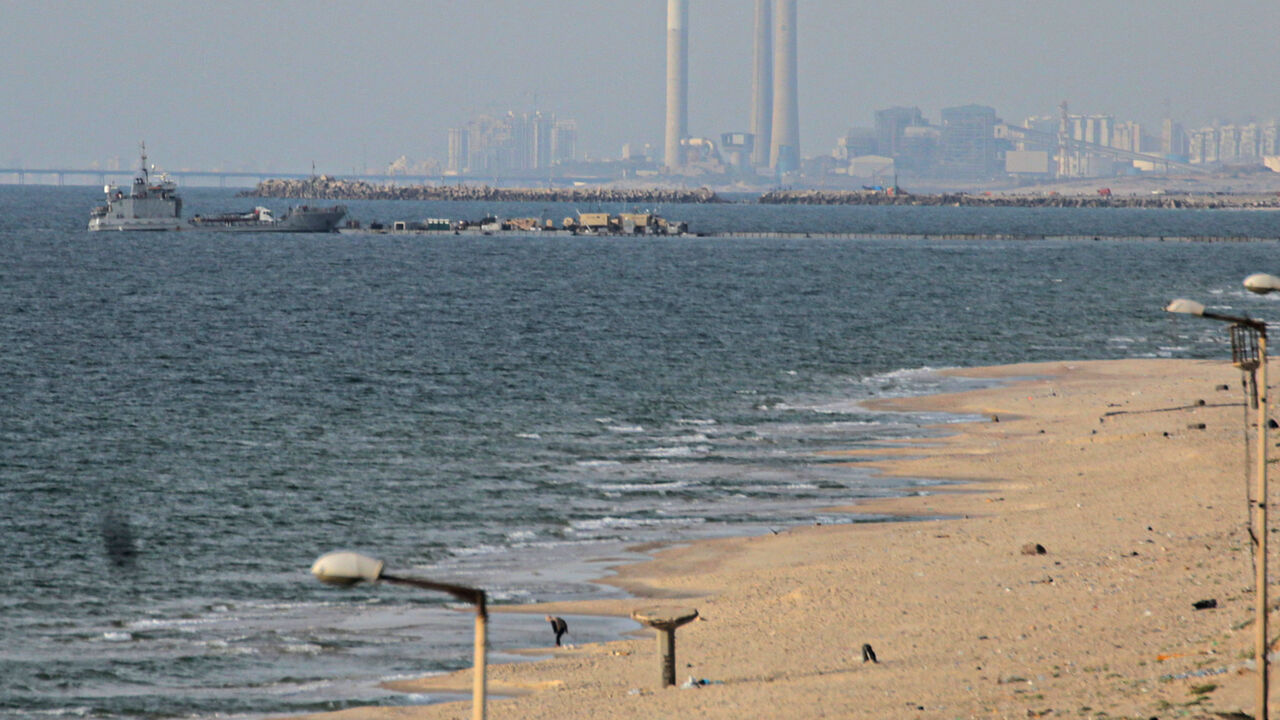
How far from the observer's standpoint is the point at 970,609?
25.3m

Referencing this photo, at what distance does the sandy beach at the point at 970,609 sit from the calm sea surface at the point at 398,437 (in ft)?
6.29

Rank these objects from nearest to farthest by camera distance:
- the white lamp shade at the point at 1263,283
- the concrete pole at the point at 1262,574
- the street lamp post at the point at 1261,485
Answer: the white lamp shade at the point at 1263,283 → the street lamp post at the point at 1261,485 → the concrete pole at the point at 1262,574

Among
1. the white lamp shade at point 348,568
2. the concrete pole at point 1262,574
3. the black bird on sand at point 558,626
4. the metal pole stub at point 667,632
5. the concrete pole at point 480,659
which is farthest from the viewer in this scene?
the black bird on sand at point 558,626

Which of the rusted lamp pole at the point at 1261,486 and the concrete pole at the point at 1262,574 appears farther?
the concrete pole at the point at 1262,574

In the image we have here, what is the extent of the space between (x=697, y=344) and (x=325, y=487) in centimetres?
3943

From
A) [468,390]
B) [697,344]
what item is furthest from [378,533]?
[697,344]

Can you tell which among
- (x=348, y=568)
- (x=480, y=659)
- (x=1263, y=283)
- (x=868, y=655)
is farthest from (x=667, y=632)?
(x=348, y=568)

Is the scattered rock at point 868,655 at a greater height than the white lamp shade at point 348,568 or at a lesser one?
lesser

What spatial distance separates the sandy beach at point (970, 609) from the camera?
20391 millimetres

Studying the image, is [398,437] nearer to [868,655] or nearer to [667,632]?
[667,632]

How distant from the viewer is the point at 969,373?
220 feet

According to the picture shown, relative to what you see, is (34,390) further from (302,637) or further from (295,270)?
(295,270)

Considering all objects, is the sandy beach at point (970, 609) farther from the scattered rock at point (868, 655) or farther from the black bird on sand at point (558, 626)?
the black bird on sand at point (558, 626)

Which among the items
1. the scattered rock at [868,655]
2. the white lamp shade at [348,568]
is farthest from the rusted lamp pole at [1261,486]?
the white lamp shade at [348,568]
